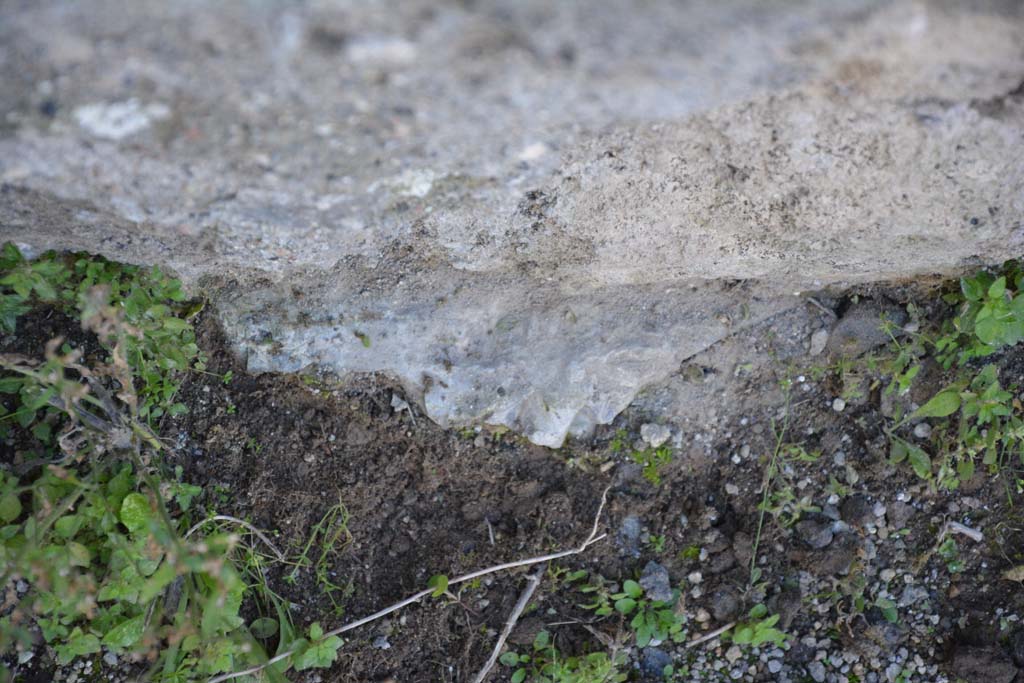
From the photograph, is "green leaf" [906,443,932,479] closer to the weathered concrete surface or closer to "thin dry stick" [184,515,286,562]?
the weathered concrete surface

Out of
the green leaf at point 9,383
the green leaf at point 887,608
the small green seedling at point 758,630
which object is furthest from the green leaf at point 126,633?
the green leaf at point 887,608

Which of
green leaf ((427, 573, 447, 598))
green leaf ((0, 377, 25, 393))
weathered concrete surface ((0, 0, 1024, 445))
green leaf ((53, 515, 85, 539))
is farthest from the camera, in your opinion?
green leaf ((427, 573, 447, 598))

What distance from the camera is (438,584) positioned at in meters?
2.33

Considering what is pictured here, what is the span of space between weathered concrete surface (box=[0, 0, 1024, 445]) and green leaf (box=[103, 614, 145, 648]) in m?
0.76

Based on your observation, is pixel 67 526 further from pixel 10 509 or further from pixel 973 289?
pixel 973 289

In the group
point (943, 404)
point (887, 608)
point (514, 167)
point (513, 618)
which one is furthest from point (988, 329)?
point (513, 618)

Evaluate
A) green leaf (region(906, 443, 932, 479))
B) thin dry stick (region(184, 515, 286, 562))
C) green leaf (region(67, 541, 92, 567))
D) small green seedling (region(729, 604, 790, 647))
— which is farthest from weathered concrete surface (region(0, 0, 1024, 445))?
small green seedling (region(729, 604, 790, 647))

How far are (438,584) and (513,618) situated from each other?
0.25m

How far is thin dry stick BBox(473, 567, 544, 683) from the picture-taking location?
92.4 inches

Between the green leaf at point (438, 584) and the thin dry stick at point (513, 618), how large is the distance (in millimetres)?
224

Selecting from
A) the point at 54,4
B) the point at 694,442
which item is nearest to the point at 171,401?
the point at 54,4

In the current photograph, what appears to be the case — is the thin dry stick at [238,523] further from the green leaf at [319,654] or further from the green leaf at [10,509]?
the green leaf at [10,509]

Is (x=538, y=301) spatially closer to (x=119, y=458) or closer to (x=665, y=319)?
(x=665, y=319)

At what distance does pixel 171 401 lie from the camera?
2.33m
